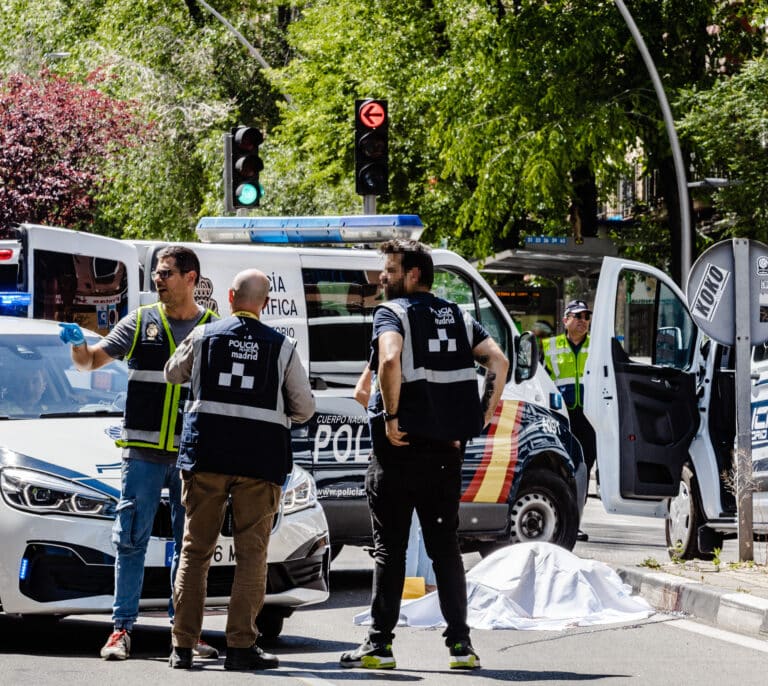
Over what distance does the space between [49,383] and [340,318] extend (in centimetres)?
237

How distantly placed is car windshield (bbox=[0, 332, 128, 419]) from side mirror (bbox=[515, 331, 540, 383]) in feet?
8.93

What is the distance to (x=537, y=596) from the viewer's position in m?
8.71

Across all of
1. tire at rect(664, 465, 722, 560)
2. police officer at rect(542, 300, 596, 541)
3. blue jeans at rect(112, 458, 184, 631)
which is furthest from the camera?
police officer at rect(542, 300, 596, 541)

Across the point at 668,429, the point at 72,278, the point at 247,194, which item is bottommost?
the point at 668,429

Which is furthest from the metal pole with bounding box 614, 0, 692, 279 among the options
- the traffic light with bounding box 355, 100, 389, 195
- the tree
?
the tree

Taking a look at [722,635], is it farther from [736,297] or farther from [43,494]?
[43,494]

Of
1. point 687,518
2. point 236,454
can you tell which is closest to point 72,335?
point 236,454

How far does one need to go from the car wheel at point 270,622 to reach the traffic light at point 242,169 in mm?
7910

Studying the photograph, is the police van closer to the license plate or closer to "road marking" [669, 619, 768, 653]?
"road marking" [669, 619, 768, 653]

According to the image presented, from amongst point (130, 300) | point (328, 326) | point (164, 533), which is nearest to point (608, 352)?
point (328, 326)

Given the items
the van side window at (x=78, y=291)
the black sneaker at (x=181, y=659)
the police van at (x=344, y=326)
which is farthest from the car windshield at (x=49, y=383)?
the van side window at (x=78, y=291)

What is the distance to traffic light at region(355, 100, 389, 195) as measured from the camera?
14.5 m

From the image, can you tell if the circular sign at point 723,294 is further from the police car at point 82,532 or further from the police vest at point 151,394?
the police vest at point 151,394

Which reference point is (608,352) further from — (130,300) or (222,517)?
(222,517)
